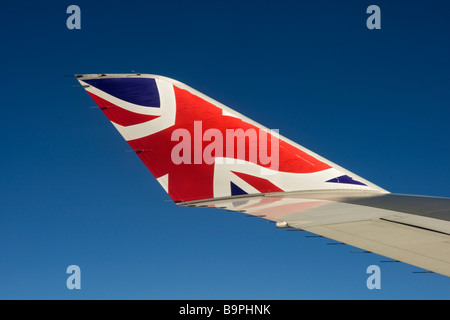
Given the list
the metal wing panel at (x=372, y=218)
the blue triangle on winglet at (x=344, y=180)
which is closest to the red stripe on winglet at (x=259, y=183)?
the metal wing panel at (x=372, y=218)

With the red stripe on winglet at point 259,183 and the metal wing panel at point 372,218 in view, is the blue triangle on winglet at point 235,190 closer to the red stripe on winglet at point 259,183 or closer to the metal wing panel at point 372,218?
the metal wing panel at point 372,218

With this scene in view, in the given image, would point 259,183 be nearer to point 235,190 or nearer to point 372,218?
point 235,190

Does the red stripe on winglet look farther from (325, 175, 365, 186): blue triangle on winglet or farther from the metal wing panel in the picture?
(325, 175, 365, 186): blue triangle on winglet

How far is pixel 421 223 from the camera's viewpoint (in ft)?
20.4

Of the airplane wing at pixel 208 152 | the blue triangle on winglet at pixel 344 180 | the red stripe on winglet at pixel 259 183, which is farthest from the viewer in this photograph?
the blue triangle on winglet at pixel 344 180

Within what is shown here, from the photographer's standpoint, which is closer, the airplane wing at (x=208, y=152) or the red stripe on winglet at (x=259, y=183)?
the airplane wing at (x=208, y=152)

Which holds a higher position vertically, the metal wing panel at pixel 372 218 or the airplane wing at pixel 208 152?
the airplane wing at pixel 208 152

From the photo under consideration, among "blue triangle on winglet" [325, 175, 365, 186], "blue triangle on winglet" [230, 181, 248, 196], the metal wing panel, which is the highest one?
"blue triangle on winglet" [325, 175, 365, 186]

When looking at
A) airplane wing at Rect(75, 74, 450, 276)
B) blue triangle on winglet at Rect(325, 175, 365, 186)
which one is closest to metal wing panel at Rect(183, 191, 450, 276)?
airplane wing at Rect(75, 74, 450, 276)

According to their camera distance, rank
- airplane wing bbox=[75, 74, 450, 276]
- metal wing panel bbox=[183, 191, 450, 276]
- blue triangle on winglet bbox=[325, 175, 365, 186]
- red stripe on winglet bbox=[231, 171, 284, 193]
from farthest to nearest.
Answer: blue triangle on winglet bbox=[325, 175, 365, 186]
red stripe on winglet bbox=[231, 171, 284, 193]
airplane wing bbox=[75, 74, 450, 276]
metal wing panel bbox=[183, 191, 450, 276]

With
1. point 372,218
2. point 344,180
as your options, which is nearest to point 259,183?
point 344,180

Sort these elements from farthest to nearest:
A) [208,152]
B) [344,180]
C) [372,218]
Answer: [344,180], [208,152], [372,218]

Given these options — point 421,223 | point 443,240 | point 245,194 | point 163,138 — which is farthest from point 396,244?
point 163,138

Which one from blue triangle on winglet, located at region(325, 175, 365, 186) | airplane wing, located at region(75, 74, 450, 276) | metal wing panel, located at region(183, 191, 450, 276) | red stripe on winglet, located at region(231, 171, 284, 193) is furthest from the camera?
blue triangle on winglet, located at region(325, 175, 365, 186)
